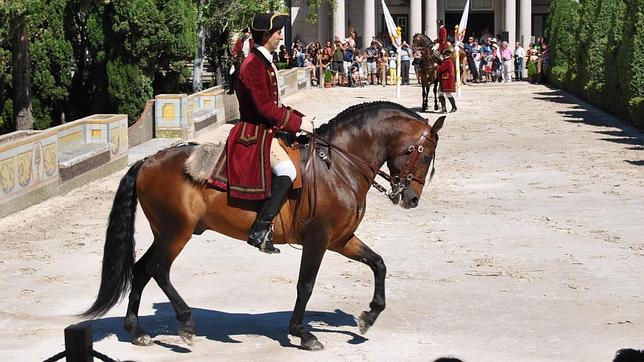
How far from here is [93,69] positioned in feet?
99.3

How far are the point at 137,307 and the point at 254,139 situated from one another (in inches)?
65.4

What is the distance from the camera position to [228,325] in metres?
10.9

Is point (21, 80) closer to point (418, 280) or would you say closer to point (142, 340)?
point (418, 280)

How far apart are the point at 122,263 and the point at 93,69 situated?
67.4 ft

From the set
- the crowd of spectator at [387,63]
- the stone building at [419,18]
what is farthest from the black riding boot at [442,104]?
the stone building at [419,18]

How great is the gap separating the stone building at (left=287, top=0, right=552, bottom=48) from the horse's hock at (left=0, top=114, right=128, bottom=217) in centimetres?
3704

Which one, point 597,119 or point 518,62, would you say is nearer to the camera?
point 597,119

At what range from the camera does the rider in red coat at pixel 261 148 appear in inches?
393

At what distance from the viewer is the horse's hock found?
1759cm

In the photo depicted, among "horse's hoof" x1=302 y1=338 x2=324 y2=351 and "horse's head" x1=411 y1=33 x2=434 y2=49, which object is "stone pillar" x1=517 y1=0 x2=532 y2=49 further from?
"horse's hoof" x1=302 y1=338 x2=324 y2=351

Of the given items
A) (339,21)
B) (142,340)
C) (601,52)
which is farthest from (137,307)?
(339,21)

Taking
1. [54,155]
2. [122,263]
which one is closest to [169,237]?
[122,263]

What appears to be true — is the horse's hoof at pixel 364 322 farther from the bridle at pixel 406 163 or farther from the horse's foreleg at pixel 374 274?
the bridle at pixel 406 163

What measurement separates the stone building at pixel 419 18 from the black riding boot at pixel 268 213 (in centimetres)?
4904
